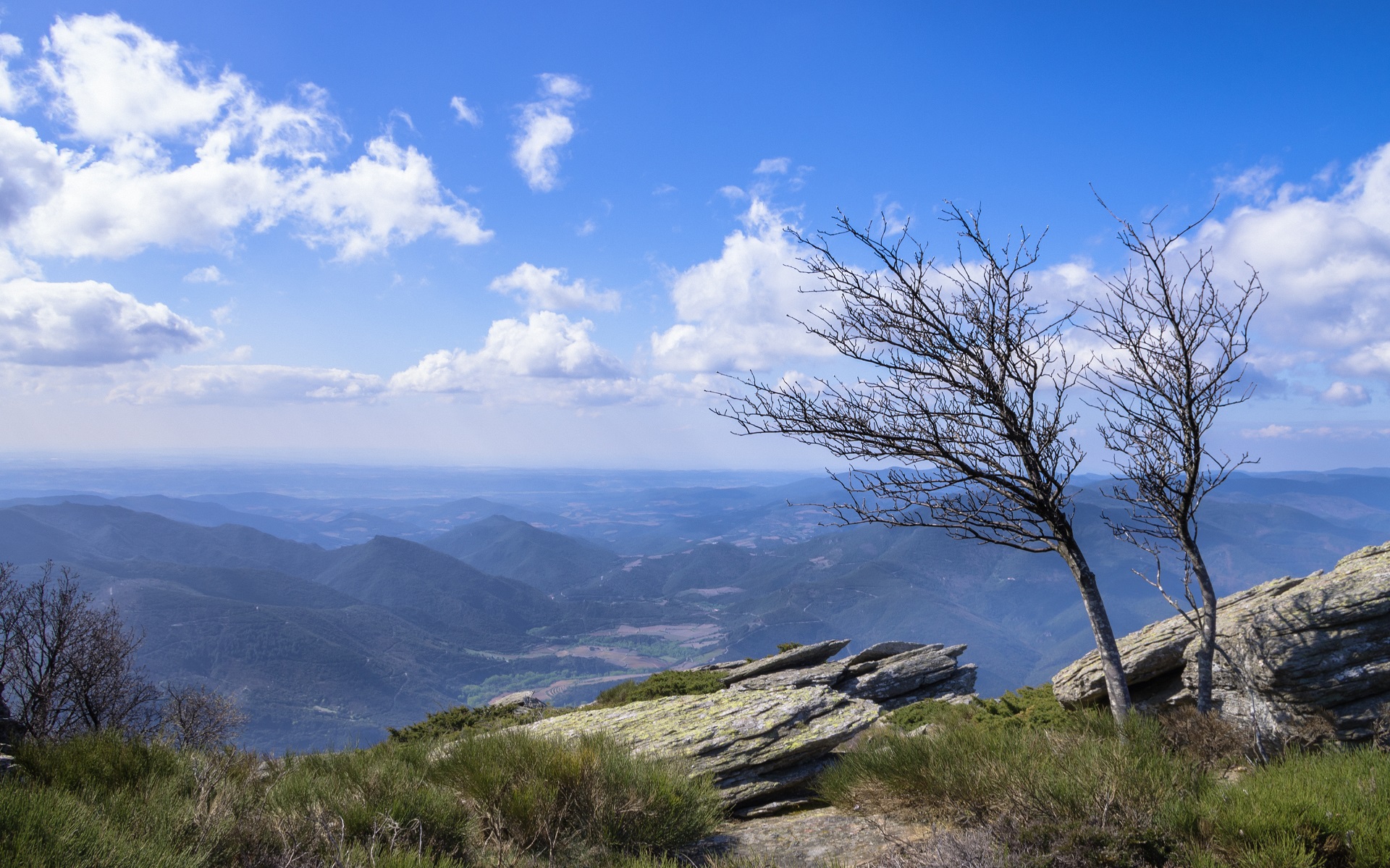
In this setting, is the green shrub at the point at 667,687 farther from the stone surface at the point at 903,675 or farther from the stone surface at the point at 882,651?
the stone surface at the point at 882,651

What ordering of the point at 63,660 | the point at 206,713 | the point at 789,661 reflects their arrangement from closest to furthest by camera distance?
the point at 789,661 < the point at 63,660 < the point at 206,713

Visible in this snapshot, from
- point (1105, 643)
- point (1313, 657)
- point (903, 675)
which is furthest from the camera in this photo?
point (903, 675)

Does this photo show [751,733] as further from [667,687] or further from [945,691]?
[945,691]

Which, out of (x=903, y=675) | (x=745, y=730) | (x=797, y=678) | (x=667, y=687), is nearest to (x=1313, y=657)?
(x=745, y=730)

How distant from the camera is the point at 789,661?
19375 mm

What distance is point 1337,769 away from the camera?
5234 mm

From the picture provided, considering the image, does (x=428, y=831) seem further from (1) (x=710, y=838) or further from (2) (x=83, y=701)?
(2) (x=83, y=701)

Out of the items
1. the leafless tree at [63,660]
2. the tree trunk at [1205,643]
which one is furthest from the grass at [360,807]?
the leafless tree at [63,660]

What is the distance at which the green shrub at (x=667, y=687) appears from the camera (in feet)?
57.3

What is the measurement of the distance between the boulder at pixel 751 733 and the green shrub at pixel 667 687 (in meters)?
6.72

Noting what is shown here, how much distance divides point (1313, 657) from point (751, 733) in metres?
7.20

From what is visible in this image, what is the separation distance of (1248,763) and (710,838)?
20.7 ft

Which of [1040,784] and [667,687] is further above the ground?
[1040,784]

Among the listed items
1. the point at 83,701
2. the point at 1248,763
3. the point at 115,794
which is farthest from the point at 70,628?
the point at 1248,763
